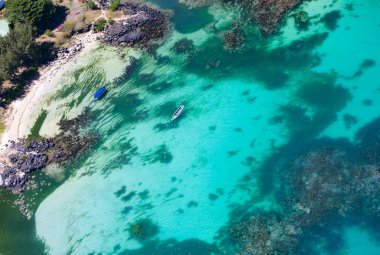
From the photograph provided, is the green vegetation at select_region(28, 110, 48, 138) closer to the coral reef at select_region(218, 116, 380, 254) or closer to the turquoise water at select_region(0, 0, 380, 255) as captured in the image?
the turquoise water at select_region(0, 0, 380, 255)

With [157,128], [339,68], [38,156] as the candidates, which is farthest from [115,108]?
[339,68]

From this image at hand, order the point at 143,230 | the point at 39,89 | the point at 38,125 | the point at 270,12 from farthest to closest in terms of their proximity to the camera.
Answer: the point at 270,12 → the point at 39,89 → the point at 38,125 → the point at 143,230

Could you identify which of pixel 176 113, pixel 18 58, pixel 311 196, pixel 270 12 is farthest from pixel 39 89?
pixel 311 196

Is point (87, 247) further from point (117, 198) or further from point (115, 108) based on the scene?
point (115, 108)

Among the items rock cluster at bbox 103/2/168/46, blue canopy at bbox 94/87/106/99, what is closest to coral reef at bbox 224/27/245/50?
rock cluster at bbox 103/2/168/46

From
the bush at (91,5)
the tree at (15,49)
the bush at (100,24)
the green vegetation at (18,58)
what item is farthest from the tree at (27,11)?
the bush at (100,24)

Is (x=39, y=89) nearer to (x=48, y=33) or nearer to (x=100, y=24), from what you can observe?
(x=48, y=33)
